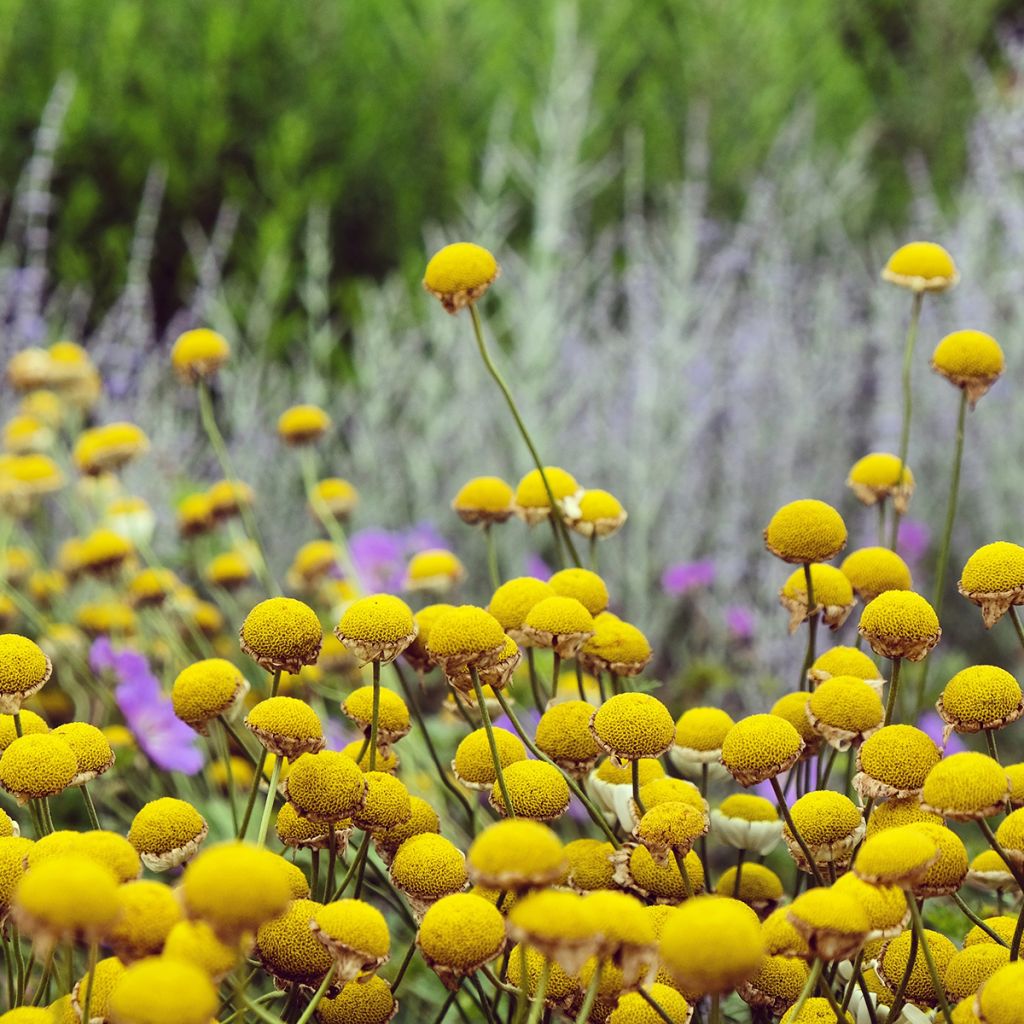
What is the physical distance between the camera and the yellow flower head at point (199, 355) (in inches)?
46.0

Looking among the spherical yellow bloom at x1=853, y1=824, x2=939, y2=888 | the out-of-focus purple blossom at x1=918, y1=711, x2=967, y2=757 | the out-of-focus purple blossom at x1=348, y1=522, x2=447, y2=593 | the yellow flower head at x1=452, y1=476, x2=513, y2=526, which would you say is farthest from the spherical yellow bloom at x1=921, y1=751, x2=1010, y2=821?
the out-of-focus purple blossom at x1=348, y1=522, x2=447, y2=593

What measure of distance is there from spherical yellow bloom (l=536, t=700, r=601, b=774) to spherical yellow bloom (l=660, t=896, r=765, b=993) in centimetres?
27

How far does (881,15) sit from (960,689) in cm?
600

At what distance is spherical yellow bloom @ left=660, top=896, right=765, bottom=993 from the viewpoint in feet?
1.41

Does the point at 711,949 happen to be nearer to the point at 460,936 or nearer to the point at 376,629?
the point at 460,936

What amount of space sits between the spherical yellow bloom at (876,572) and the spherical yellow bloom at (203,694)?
0.39 meters

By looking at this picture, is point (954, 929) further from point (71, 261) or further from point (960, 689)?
point (71, 261)

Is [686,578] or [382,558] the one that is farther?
[686,578]

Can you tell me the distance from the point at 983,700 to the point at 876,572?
20 cm

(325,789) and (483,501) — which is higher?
(483,501)

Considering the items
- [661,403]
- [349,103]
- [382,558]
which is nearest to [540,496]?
[382,558]

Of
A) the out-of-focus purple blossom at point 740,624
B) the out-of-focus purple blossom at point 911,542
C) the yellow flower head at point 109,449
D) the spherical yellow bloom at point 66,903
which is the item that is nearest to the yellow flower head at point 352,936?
the spherical yellow bloom at point 66,903

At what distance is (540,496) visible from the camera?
0.92 meters

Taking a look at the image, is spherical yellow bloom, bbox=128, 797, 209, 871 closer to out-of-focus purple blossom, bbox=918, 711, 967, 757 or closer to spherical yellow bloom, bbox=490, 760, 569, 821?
spherical yellow bloom, bbox=490, 760, 569, 821
